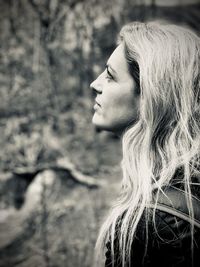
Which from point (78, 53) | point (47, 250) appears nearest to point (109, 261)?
point (47, 250)

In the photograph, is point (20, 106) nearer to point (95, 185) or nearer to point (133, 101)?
point (95, 185)

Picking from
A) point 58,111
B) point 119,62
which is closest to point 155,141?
point 119,62

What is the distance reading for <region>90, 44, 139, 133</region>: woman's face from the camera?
1545 mm

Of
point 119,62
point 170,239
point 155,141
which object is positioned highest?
point 119,62

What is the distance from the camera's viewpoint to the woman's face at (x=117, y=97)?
1.54 metres

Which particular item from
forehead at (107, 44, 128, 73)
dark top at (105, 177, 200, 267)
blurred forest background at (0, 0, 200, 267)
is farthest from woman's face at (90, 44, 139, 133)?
blurred forest background at (0, 0, 200, 267)

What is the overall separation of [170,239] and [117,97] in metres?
0.67

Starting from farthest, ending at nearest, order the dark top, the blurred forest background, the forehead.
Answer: the blurred forest background, the forehead, the dark top

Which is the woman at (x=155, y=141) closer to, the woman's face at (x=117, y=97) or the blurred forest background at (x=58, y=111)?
the woman's face at (x=117, y=97)

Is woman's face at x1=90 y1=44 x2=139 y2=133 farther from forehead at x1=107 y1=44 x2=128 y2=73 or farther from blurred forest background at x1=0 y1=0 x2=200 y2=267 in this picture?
blurred forest background at x1=0 y1=0 x2=200 y2=267

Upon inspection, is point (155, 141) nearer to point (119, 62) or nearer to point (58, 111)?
point (119, 62)

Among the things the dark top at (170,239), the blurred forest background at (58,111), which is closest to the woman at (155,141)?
the dark top at (170,239)

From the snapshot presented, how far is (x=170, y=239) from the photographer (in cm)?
116

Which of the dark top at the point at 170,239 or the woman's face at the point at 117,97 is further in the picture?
the woman's face at the point at 117,97
